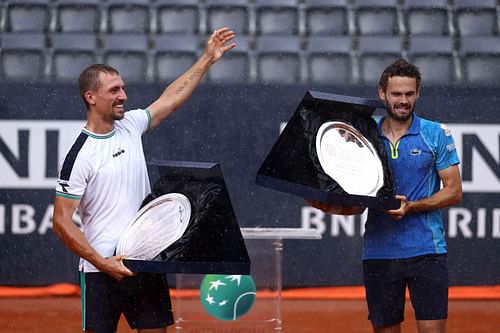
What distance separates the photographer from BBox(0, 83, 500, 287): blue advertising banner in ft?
27.5

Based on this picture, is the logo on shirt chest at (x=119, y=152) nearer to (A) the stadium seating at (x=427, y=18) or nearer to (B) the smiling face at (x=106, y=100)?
(B) the smiling face at (x=106, y=100)

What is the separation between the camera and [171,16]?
32.4ft

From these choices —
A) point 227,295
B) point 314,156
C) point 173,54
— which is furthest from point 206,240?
point 173,54

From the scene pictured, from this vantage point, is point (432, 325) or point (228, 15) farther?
point (228, 15)

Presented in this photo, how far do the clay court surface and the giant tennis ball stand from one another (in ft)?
3.86

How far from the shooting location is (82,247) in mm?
4465

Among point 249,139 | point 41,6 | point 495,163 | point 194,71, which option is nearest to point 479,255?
point 495,163

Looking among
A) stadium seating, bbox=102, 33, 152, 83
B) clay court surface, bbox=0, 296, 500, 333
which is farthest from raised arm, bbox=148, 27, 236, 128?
stadium seating, bbox=102, 33, 152, 83

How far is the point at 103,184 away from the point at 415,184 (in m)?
1.50

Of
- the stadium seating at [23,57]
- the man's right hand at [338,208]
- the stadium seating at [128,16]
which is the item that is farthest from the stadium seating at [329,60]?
the man's right hand at [338,208]

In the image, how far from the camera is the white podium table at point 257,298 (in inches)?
230

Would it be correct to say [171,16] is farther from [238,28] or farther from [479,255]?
[479,255]

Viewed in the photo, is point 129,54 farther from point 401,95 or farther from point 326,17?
point 401,95

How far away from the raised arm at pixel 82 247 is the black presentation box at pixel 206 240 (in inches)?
2.0
